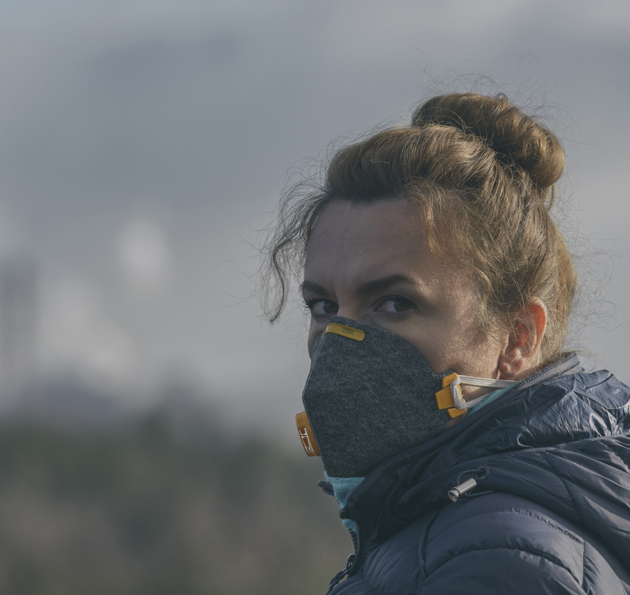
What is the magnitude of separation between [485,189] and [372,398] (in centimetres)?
88

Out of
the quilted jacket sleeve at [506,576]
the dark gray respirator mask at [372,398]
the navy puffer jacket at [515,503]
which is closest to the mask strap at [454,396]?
the dark gray respirator mask at [372,398]

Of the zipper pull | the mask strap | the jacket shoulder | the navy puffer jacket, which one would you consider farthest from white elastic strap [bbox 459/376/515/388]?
the zipper pull

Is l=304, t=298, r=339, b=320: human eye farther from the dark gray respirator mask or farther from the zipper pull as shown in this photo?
the zipper pull

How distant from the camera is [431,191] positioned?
2379 mm

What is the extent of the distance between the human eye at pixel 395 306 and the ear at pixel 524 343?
0.39m

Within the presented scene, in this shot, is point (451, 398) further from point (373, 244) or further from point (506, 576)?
point (506, 576)

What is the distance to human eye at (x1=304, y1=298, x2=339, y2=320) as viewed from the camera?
2.61m

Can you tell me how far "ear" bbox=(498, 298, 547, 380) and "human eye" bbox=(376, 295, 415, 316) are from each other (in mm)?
385

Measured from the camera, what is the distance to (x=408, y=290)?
2270mm

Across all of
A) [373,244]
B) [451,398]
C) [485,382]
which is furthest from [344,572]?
[373,244]

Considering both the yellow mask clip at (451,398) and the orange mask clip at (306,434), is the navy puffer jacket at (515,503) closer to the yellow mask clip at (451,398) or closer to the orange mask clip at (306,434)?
the yellow mask clip at (451,398)

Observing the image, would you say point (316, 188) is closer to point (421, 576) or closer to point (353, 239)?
point (353, 239)

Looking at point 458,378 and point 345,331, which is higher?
point 345,331

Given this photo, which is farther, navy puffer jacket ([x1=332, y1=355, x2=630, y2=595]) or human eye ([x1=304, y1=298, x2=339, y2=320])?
human eye ([x1=304, y1=298, x2=339, y2=320])
